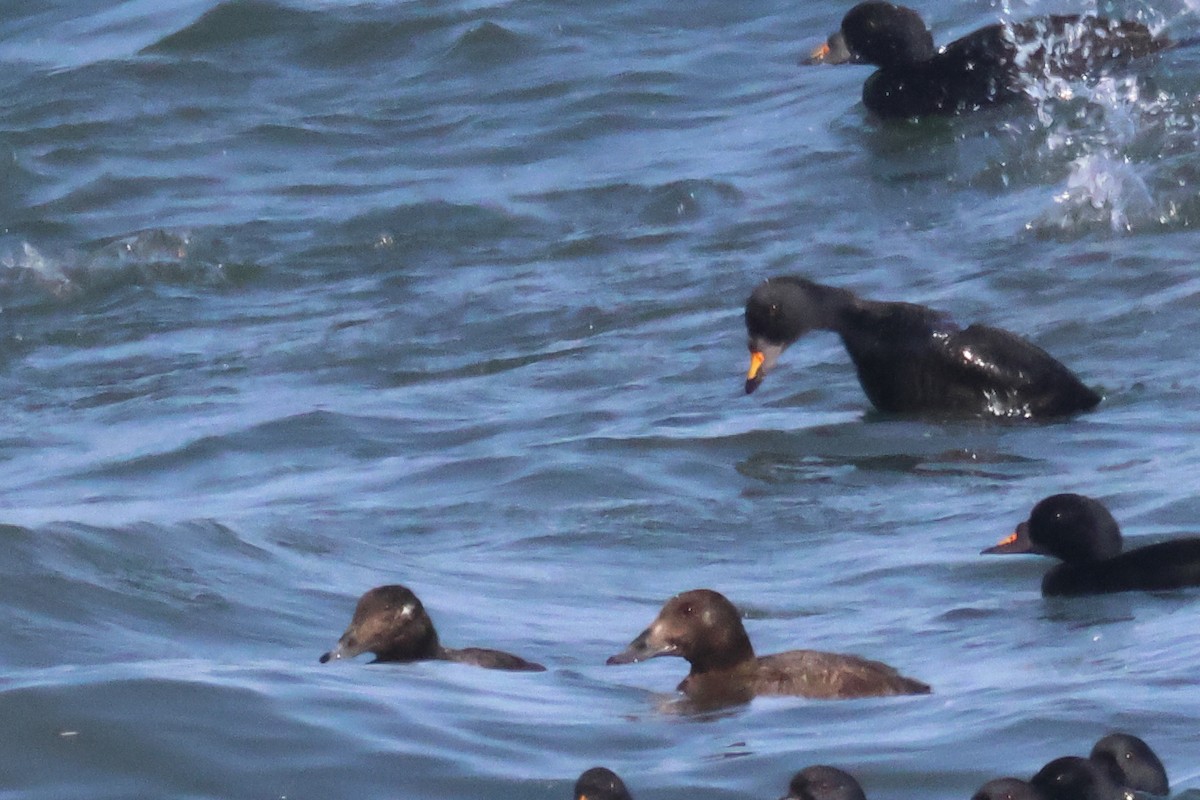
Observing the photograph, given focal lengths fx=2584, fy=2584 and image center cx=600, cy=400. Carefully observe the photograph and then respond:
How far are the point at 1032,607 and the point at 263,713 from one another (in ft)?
9.77

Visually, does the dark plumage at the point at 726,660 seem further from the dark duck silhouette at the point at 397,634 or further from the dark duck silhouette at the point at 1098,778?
the dark duck silhouette at the point at 1098,778

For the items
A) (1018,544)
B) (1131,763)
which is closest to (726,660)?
(1018,544)

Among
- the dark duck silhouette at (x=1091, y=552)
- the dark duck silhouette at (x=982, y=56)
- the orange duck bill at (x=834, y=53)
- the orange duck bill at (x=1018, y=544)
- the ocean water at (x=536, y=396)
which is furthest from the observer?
the orange duck bill at (x=834, y=53)

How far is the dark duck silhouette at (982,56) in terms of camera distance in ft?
55.0

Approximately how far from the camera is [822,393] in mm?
11891

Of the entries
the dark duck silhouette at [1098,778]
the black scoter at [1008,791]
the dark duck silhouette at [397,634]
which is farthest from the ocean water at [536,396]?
the black scoter at [1008,791]

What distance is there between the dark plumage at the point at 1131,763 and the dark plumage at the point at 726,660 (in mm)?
1328

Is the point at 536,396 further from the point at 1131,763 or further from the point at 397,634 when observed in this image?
the point at 1131,763

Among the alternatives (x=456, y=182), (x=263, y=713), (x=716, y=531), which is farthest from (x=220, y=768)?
(x=456, y=182)

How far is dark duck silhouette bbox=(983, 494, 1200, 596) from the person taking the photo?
26.2 feet

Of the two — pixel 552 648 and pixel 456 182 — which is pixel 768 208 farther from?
pixel 552 648

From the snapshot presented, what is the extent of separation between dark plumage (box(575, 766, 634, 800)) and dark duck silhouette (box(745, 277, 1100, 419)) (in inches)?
230

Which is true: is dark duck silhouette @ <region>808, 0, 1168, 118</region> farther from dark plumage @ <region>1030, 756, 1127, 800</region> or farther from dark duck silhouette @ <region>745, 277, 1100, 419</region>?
dark plumage @ <region>1030, 756, 1127, 800</region>

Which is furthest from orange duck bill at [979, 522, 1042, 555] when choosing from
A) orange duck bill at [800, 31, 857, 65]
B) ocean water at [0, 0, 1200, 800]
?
orange duck bill at [800, 31, 857, 65]
